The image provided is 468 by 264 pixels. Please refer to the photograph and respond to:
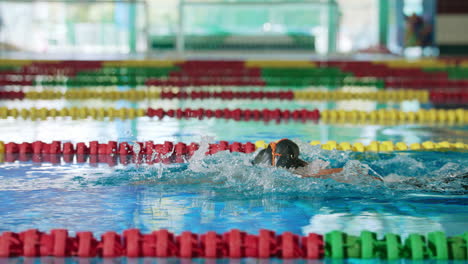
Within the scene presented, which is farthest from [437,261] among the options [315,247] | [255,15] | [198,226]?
[255,15]

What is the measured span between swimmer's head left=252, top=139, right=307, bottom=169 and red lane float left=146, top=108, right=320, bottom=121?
11.4ft

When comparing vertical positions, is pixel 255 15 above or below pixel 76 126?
above

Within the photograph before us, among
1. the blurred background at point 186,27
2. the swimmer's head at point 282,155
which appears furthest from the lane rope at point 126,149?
the blurred background at point 186,27

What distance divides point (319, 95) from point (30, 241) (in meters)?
7.85

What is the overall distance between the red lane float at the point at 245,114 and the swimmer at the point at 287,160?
3460 millimetres

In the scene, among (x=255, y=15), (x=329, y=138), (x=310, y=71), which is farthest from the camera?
(x=255, y=15)

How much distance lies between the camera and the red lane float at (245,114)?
868 centimetres

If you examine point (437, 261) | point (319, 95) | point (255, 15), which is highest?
point (255, 15)

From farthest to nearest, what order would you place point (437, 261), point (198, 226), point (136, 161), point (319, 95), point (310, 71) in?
point (310, 71) < point (319, 95) < point (136, 161) < point (198, 226) < point (437, 261)

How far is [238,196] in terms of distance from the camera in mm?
4801

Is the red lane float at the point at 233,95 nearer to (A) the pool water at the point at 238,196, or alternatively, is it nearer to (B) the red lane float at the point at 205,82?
(B) the red lane float at the point at 205,82

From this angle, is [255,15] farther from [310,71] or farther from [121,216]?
[121,216]

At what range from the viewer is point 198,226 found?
4000mm

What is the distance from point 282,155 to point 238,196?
46 centimetres
